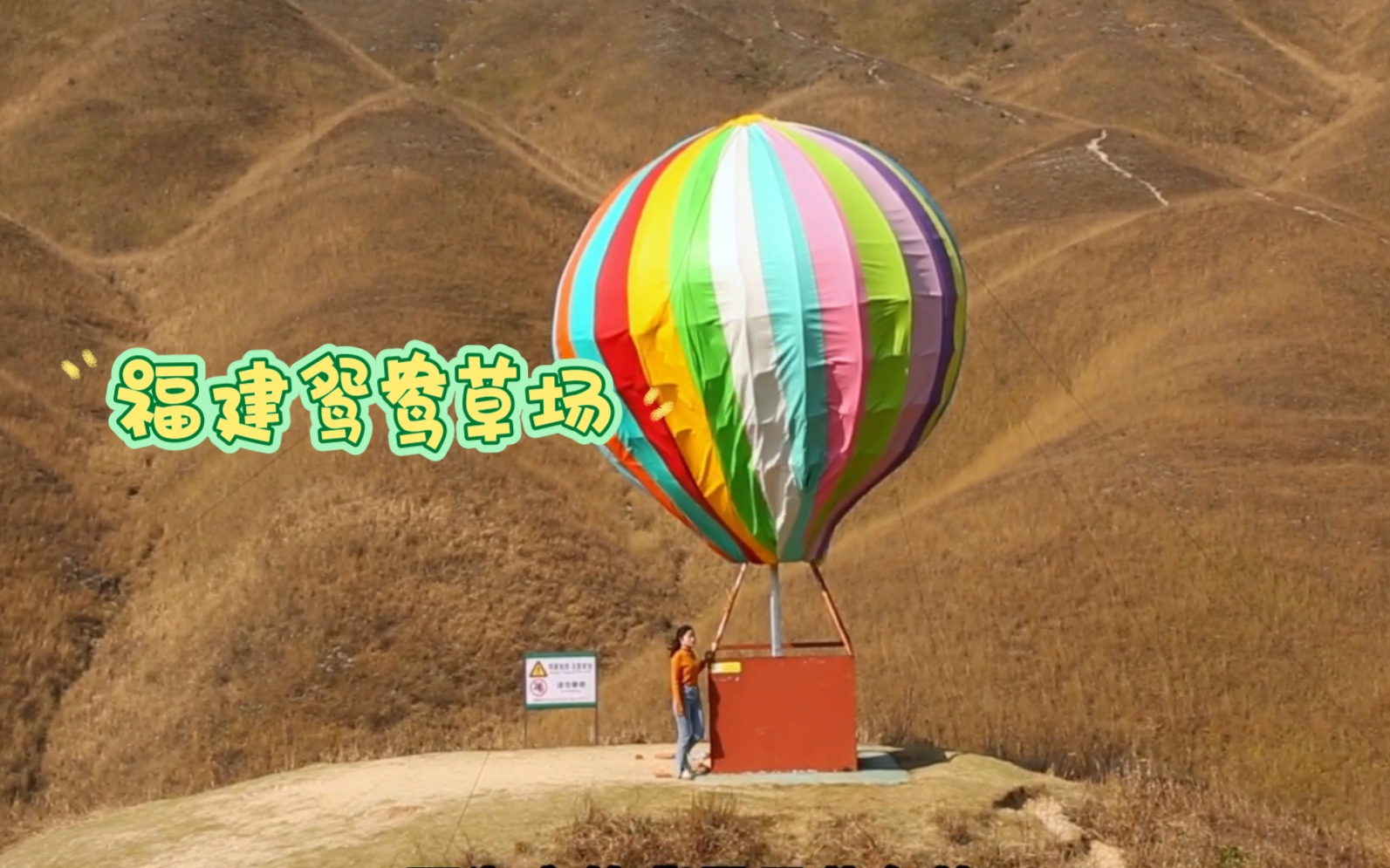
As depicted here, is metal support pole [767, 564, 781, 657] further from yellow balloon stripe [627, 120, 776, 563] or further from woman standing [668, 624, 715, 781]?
woman standing [668, 624, 715, 781]

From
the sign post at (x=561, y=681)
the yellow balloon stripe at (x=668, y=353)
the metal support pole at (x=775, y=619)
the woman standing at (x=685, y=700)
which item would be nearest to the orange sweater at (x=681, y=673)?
the woman standing at (x=685, y=700)

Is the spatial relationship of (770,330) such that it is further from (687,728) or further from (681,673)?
(687,728)

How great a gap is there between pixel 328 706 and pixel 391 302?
1934 centimetres

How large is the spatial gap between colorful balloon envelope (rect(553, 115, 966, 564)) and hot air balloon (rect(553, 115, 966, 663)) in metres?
0.02

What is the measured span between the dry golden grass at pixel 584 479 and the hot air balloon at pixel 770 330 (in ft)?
14.3

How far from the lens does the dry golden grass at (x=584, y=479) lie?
28594 mm

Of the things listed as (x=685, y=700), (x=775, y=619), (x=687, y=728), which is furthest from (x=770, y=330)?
(x=687, y=728)

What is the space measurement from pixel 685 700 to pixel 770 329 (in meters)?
3.57

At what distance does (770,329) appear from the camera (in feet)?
53.9

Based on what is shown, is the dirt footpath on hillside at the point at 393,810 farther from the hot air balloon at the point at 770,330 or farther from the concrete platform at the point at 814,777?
the hot air balloon at the point at 770,330

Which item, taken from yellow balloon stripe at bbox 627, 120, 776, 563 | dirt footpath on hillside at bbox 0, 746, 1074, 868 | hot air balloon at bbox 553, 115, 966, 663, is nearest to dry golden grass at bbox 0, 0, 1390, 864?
dirt footpath on hillside at bbox 0, 746, 1074, 868

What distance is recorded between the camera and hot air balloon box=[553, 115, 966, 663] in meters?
16.5

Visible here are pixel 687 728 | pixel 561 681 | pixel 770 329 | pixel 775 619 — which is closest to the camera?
pixel 770 329

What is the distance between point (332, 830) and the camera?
1523cm
